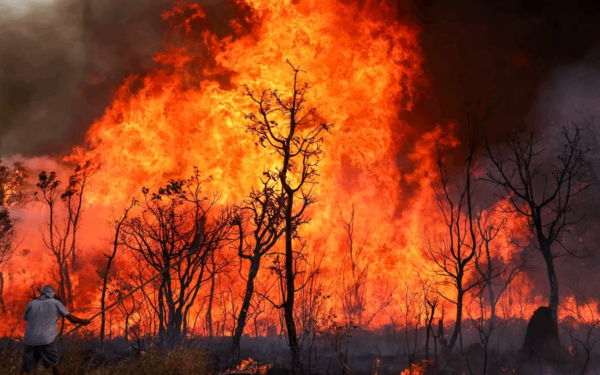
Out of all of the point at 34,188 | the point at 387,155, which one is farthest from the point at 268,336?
the point at 34,188

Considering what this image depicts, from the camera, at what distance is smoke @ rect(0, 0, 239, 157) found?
3412 centimetres

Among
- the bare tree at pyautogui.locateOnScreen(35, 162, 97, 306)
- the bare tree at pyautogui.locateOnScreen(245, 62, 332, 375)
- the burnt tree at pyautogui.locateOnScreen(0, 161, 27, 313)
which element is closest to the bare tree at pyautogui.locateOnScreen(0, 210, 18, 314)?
the burnt tree at pyautogui.locateOnScreen(0, 161, 27, 313)

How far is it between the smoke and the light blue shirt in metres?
24.5

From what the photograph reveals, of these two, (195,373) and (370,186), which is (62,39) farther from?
(195,373)

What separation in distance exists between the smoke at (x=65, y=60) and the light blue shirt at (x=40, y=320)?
24.5 metres

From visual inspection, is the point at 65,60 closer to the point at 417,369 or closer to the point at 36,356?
the point at 36,356

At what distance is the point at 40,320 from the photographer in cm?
1077

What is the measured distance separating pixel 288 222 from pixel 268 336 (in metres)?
14.3

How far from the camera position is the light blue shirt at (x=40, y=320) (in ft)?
35.2

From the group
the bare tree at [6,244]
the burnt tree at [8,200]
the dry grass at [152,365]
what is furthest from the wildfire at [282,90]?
the dry grass at [152,365]

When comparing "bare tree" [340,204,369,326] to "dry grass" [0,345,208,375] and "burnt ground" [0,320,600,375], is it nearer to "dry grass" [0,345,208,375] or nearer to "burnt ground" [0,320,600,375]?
"burnt ground" [0,320,600,375]

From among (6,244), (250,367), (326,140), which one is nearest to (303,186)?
(326,140)

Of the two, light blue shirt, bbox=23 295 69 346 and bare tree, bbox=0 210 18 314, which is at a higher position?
bare tree, bbox=0 210 18 314

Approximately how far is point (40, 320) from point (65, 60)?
32456mm
